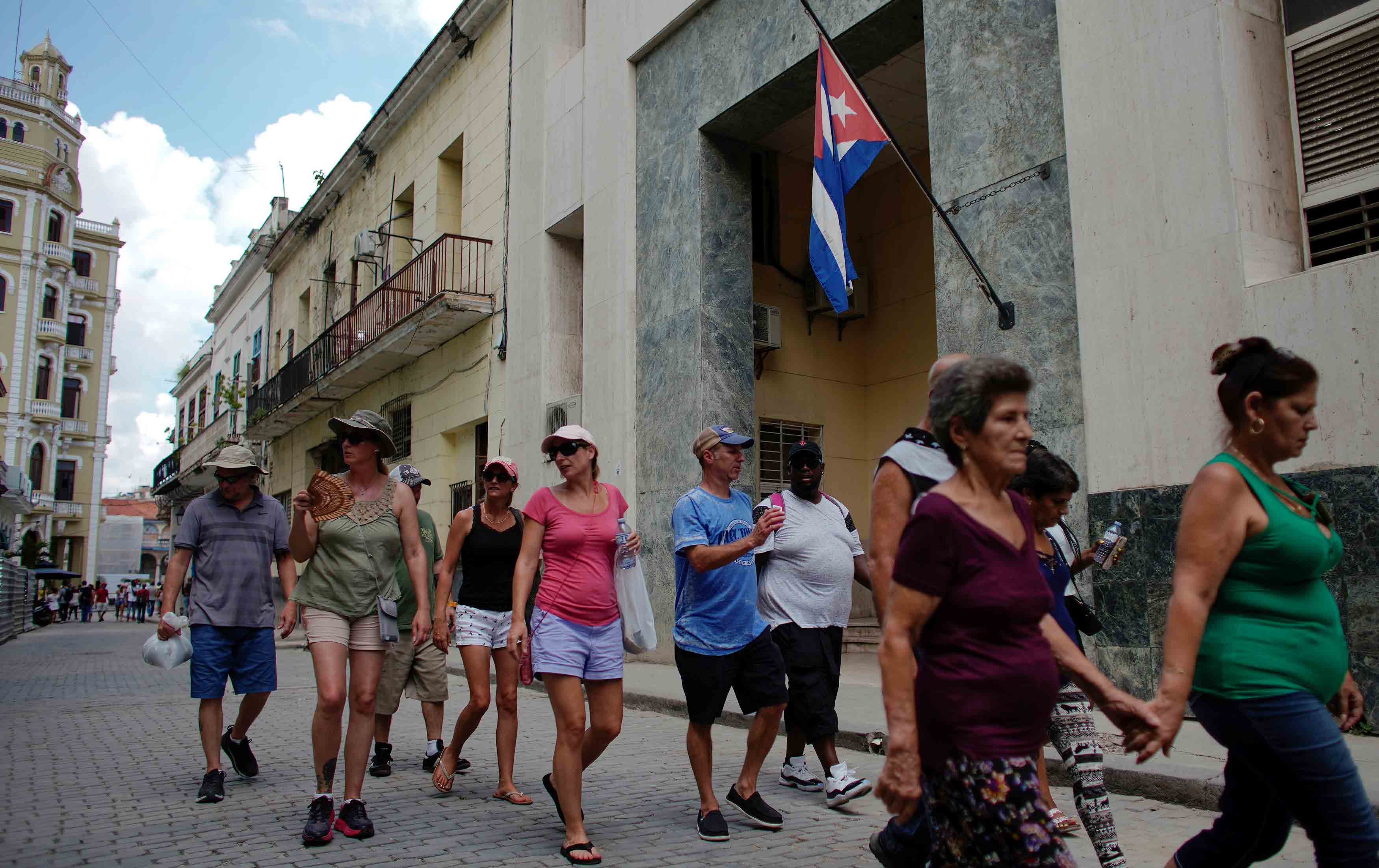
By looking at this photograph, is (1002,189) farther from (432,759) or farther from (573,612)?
(432,759)

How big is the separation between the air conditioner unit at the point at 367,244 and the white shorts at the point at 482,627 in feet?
51.4

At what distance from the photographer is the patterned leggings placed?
3600 mm

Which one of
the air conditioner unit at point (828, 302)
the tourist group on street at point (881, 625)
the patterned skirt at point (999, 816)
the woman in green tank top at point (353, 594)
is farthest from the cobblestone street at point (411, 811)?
the air conditioner unit at point (828, 302)

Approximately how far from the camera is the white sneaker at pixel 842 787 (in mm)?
5152

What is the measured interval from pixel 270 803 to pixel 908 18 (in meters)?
8.01

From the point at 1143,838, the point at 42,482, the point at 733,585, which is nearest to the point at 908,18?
the point at 733,585

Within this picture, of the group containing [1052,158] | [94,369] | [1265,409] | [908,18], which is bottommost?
[1265,409]

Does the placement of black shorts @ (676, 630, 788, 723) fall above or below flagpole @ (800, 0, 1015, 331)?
below

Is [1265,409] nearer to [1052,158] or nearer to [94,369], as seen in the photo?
[1052,158]

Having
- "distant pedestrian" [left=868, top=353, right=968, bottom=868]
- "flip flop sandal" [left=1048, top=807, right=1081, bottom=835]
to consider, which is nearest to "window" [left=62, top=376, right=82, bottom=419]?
"flip flop sandal" [left=1048, top=807, right=1081, bottom=835]

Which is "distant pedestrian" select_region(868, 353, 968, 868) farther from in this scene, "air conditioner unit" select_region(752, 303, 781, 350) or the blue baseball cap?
"air conditioner unit" select_region(752, 303, 781, 350)

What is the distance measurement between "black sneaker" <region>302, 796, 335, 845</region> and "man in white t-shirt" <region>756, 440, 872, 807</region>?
225 centimetres

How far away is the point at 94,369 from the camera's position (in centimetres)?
6350

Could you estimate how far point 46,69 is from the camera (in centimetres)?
6281
